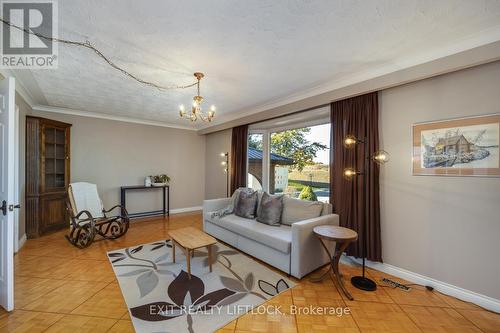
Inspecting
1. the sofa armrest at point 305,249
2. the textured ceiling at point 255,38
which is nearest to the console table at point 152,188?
the textured ceiling at point 255,38

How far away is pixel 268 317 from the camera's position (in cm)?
187

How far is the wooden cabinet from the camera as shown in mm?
3674

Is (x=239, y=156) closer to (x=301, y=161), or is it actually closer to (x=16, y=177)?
(x=301, y=161)

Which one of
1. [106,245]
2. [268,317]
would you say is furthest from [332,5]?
[106,245]

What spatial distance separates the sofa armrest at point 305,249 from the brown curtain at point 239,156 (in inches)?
95.3

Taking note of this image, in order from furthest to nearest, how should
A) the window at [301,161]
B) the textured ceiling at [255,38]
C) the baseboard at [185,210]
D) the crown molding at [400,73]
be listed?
the baseboard at [185,210]
the window at [301,161]
the crown molding at [400,73]
the textured ceiling at [255,38]

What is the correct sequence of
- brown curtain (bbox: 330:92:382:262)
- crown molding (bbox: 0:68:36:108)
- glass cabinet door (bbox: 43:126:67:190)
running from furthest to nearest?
glass cabinet door (bbox: 43:126:67:190) < brown curtain (bbox: 330:92:382:262) < crown molding (bbox: 0:68:36:108)

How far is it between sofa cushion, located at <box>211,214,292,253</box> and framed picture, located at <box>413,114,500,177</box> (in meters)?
1.75

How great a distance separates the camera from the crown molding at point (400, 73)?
1926 mm

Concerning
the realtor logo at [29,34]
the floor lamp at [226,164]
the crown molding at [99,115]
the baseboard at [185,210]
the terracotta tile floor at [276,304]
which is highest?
the realtor logo at [29,34]

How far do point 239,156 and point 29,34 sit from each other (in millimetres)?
3612

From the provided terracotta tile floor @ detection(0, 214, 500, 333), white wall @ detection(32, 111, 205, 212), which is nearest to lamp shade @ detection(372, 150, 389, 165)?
terracotta tile floor @ detection(0, 214, 500, 333)

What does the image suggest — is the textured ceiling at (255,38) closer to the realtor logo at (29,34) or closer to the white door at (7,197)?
the realtor logo at (29,34)

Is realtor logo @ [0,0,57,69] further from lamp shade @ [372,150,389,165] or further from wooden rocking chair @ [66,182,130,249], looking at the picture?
lamp shade @ [372,150,389,165]
